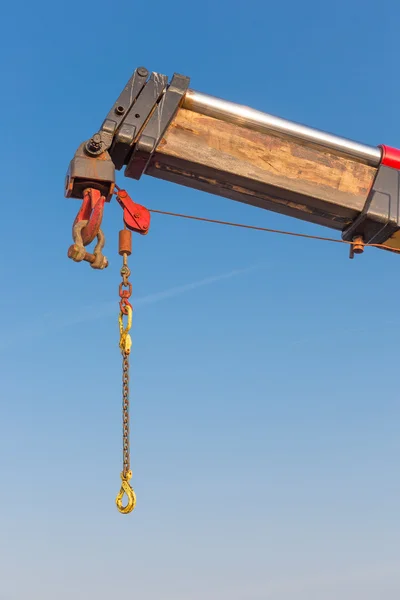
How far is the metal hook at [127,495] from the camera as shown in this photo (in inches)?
186

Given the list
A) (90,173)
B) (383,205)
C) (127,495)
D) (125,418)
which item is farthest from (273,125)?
(127,495)

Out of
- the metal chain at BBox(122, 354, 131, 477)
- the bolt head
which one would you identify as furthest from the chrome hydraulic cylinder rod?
the metal chain at BBox(122, 354, 131, 477)

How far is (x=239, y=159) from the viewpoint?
224 inches

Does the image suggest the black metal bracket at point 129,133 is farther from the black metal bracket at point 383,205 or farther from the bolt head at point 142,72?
the black metal bracket at point 383,205

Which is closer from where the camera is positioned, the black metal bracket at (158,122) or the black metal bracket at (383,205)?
the black metal bracket at (158,122)

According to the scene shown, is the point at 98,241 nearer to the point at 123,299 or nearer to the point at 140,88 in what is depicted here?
the point at 123,299

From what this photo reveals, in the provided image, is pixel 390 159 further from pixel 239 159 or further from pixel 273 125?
pixel 239 159

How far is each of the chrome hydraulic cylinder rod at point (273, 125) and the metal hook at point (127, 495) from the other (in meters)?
2.50

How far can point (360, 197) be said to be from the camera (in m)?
5.86

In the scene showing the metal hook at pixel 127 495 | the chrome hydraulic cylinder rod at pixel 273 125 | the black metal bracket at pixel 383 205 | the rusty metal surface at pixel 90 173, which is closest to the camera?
the metal hook at pixel 127 495

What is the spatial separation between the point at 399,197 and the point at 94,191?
216 centimetres

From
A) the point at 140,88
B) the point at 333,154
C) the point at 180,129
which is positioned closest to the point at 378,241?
the point at 333,154

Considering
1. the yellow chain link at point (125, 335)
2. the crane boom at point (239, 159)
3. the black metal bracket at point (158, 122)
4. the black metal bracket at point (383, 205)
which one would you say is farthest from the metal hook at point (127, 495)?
the black metal bracket at point (383, 205)

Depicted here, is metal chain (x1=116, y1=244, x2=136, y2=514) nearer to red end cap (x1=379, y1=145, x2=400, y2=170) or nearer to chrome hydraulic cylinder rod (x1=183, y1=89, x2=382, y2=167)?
chrome hydraulic cylinder rod (x1=183, y1=89, x2=382, y2=167)
